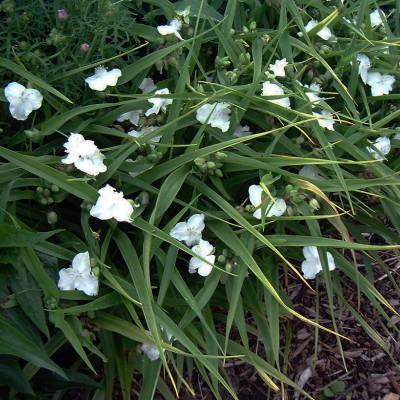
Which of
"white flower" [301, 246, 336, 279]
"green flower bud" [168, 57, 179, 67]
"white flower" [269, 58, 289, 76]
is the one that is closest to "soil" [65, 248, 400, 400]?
"white flower" [301, 246, 336, 279]

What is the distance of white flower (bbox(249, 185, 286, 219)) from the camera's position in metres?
1.19

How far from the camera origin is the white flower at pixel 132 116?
1.36m

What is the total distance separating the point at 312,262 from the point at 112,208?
0.46 meters

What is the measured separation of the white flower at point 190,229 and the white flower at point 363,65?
1.93 ft

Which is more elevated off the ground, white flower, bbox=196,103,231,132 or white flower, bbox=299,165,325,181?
white flower, bbox=196,103,231,132

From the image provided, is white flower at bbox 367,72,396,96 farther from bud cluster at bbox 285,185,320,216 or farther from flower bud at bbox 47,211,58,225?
flower bud at bbox 47,211,58,225

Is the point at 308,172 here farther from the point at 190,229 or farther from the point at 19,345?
the point at 19,345

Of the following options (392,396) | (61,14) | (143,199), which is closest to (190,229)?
(143,199)

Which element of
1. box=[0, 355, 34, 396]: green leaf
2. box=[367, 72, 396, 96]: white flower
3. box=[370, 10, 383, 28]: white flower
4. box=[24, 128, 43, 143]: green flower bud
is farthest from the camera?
box=[370, 10, 383, 28]: white flower

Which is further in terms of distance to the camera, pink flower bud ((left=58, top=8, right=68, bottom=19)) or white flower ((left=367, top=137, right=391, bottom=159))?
white flower ((left=367, top=137, right=391, bottom=159))

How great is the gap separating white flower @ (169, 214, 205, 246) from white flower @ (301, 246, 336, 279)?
0.79ft

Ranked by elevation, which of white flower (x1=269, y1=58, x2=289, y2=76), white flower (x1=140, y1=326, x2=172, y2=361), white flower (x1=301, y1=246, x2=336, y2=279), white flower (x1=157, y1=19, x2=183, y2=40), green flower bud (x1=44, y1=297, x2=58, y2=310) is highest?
white flower (x1=157, y1=19, x2=183, y2=40)

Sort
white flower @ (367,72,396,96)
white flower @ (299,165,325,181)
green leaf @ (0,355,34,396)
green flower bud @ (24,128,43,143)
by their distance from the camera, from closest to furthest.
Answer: green leaf @ (0,355,34,396) < green flower bud @ (24,128,43,143) < white flower @ (299,165,325,181) < white flower @ (367,72,396,96)

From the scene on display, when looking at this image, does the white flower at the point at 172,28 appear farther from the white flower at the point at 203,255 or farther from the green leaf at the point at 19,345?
the green leaf at the point at 19,345
